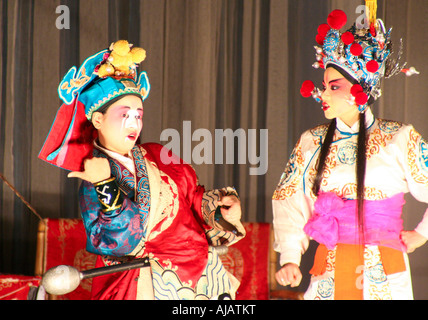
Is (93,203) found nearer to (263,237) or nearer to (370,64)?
(370,64)

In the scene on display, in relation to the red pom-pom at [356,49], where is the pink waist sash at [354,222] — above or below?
below

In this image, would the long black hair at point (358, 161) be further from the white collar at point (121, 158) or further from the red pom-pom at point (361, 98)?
the white collar at point (121, 158)

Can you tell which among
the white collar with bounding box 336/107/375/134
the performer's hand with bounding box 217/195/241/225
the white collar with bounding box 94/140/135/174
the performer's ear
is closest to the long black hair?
the white collar with bounding box 336/107/375/134

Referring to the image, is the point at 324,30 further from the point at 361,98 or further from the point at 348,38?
the point at 361,98

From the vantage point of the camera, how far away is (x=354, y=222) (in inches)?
68.8

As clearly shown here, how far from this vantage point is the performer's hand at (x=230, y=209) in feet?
5.64

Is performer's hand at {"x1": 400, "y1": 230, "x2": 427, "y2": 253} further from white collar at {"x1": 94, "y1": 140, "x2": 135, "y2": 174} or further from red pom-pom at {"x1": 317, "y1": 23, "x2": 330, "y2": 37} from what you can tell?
white collar at {"x1": 94, "y1": 140, "x2": 135, "y2": 174}

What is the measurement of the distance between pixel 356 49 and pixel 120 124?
0.70 metres

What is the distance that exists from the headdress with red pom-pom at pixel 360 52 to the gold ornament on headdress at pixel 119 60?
0.56 meters

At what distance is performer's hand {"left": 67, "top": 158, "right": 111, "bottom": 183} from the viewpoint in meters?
1.52

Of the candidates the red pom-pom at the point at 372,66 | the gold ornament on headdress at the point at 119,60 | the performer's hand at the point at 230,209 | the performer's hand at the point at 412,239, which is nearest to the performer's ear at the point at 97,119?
the gold ornament on headdress at the point at 119,60

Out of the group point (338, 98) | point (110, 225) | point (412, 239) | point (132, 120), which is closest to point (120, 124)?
point (132, 120)
